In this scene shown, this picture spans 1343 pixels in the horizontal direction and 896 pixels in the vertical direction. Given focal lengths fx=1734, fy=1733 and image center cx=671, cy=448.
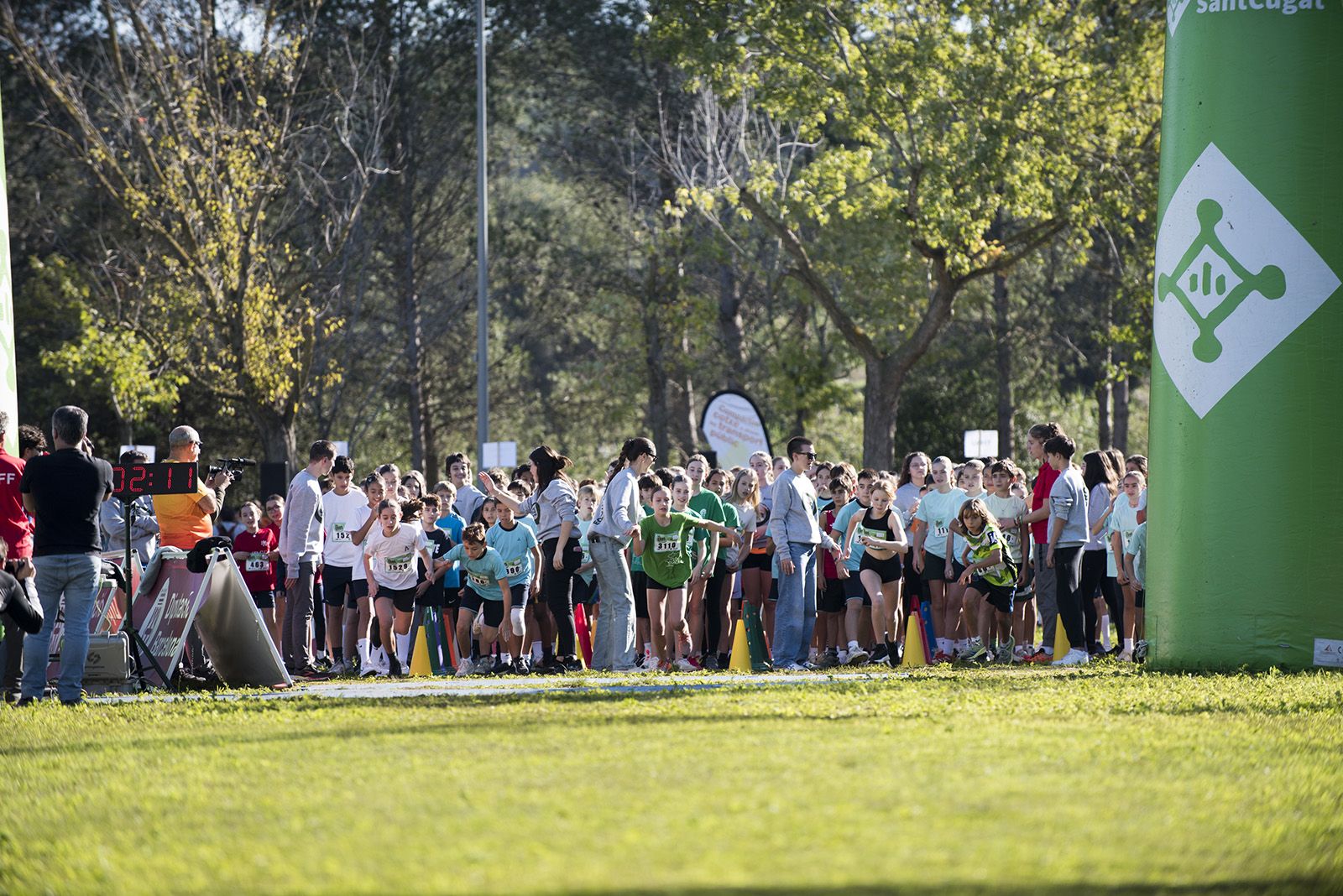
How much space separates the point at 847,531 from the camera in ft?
51.5

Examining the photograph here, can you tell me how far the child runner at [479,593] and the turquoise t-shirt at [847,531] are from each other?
10.1 feet

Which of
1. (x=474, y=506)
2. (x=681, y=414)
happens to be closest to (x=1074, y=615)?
(x=474, y=506)

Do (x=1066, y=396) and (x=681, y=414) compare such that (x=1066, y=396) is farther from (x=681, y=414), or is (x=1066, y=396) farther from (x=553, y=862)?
(x=553, y=862)

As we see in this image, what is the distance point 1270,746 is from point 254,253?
22.7 meters

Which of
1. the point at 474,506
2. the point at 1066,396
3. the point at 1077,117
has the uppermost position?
the point at 1077,117

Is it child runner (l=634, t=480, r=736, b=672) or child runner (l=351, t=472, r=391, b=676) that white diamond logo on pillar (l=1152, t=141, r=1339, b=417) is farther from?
child runner (l=351, t=472, r=391, b=676)

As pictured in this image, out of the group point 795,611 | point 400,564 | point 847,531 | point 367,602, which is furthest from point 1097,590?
point 367,602

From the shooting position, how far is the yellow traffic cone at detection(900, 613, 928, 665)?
15414mm

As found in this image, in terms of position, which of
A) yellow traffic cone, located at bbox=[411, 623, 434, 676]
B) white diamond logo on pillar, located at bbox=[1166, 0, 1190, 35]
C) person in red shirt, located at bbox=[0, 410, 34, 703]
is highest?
white diamond logo on pillar, located at bbox=[1166, 0, 1190, 35]

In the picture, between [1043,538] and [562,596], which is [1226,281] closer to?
[1043,538]

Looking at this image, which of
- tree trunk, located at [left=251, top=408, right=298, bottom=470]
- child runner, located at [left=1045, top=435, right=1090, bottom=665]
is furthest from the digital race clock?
tree trunk, located at [left=251, top=408, right=298, bottom=470]

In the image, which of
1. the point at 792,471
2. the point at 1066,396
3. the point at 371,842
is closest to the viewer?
the point at 371,842

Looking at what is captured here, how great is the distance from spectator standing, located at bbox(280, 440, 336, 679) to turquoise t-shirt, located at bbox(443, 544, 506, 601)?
153 cm

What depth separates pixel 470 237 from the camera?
46.2 metres
